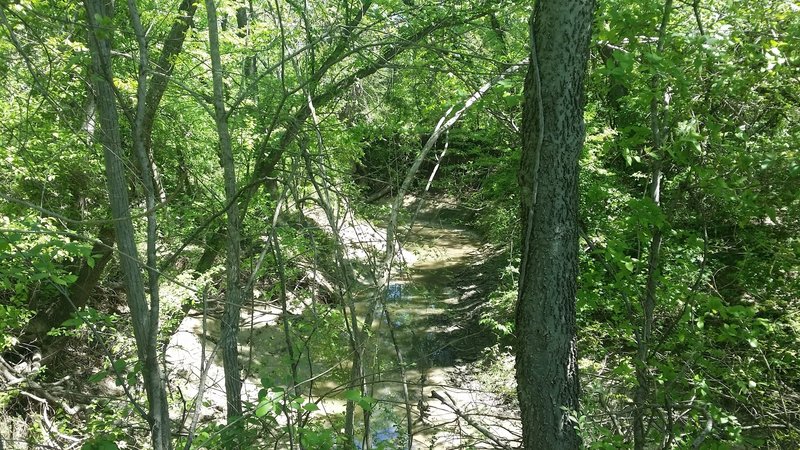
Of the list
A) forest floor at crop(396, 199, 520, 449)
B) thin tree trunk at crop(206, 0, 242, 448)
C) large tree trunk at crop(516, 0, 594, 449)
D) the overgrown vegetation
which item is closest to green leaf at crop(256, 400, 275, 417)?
the overgrown vegetation

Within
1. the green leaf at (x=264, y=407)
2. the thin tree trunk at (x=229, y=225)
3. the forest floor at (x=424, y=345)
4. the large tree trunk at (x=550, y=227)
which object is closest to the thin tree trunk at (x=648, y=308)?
the large tree trunk at (x=550, y=227)

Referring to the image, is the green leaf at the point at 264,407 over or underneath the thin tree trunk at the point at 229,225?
underneath

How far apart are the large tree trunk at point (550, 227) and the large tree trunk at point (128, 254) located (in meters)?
1.81

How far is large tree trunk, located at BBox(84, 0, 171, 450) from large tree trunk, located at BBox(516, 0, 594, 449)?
1.81 m

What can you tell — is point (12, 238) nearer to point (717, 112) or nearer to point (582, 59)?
point (582, 59)

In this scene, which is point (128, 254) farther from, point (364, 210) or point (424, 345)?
→ point (424, 345)

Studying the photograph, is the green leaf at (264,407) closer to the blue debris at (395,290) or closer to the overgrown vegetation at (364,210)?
the overgrown vegetation at (364,210)

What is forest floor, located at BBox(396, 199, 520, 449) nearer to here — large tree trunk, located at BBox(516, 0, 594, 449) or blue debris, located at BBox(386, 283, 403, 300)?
blue debris, located at BBox(386, 283, 403, 300)

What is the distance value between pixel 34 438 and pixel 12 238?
4.77 meters

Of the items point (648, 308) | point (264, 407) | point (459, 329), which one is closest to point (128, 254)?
point (264, 407)

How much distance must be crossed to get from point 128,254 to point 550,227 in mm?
2054

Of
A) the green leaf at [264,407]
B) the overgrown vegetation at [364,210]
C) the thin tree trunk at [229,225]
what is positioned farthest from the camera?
the thin tree trunk at [229,225]

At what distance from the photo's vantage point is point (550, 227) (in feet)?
9.78

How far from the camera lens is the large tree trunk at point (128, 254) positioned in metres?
2.83
